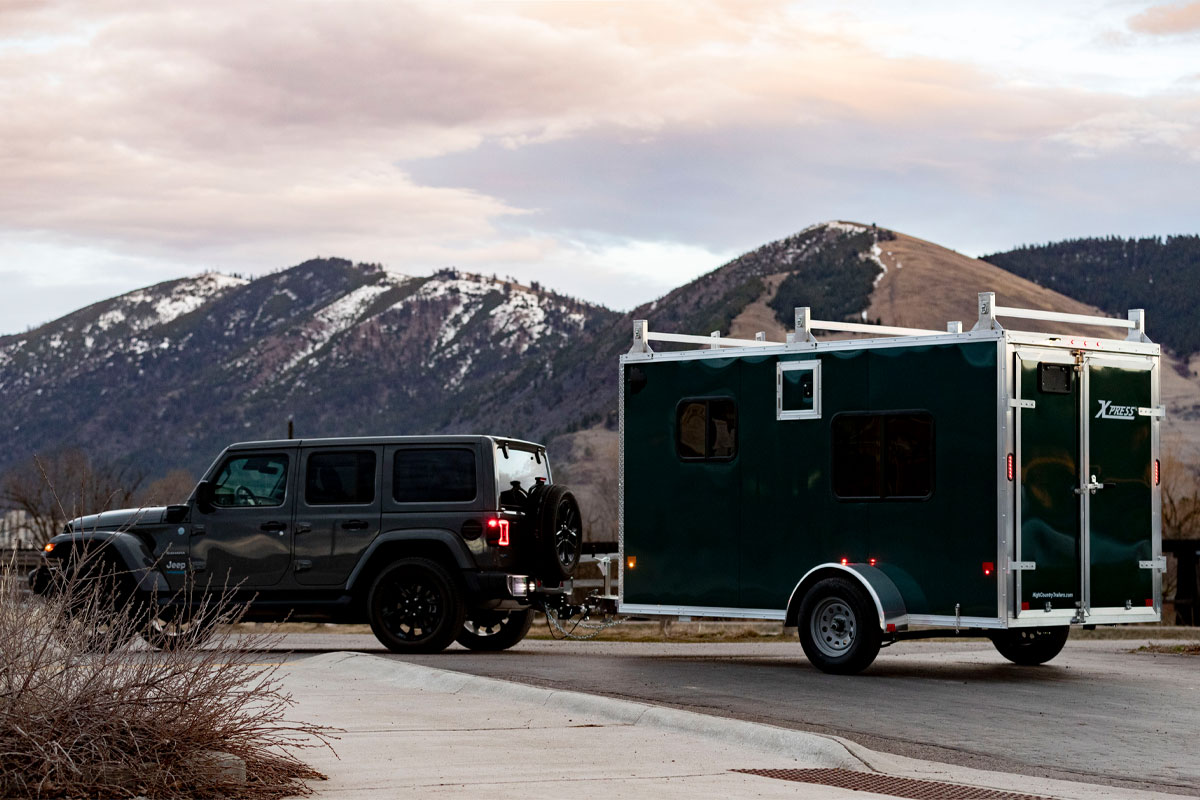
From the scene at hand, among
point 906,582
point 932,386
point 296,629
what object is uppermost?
point 932,386

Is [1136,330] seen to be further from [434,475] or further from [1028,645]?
[434,475]

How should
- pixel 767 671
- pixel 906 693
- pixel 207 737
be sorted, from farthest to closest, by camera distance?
pixel 767 671 < pixel 906 693 < pixel 207 737

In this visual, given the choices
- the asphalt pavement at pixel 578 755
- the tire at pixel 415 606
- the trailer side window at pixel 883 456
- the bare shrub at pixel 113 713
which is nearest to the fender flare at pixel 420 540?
the tire at pixel 415 606

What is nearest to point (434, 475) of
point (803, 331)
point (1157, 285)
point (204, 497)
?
point (204, 497)

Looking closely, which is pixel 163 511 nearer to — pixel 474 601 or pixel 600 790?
pixel 474 601

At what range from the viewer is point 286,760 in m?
8.20

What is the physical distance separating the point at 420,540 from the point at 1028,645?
5.95 meters

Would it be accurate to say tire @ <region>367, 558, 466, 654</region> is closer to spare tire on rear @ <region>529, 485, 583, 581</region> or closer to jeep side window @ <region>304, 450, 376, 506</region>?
jeep side window @ <region>304, 450, 376, 506</region>

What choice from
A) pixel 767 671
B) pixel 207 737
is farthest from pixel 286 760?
pixel 767 671

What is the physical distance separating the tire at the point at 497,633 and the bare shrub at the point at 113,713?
30.1 ft

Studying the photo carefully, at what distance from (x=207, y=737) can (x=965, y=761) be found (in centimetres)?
461

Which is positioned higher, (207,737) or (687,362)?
(687,362)

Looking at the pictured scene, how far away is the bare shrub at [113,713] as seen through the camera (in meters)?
6.97

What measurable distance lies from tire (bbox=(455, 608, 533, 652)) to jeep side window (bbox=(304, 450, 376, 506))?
1.94 meters
